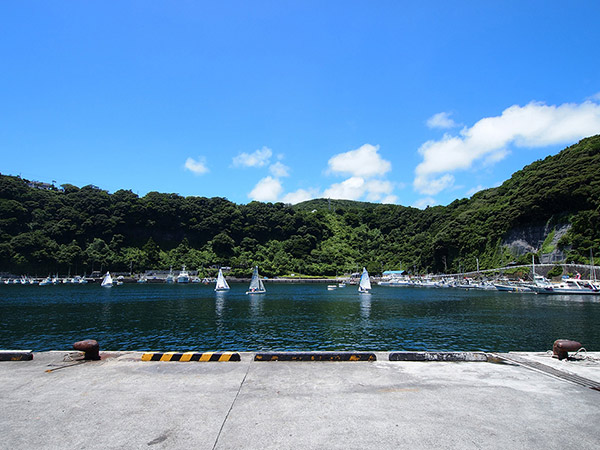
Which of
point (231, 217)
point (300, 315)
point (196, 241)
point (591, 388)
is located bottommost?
point (300, 315)

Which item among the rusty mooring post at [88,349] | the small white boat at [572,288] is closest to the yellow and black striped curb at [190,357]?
the rusty mooring post at [88,349]

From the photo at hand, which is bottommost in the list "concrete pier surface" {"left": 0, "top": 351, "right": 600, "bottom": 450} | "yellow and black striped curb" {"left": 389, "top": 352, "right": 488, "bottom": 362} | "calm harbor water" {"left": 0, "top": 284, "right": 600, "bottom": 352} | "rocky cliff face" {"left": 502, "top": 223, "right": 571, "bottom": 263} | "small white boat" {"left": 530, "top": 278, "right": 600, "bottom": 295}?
"calm harbor water" {"left": 0, "top": 284, "right": 600, "bottom": 352}

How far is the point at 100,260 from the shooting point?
491 ft

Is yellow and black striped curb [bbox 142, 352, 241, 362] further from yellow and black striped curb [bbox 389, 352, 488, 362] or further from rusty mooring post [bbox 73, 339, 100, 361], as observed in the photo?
yellow and black striped curb [bbox 389, 352, 488, 362]

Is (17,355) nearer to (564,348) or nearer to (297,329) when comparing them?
(564,348)

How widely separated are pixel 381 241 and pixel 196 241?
313 feet

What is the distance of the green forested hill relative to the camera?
102625 mm

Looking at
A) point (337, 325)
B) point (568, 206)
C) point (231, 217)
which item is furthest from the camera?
point (231, 217)

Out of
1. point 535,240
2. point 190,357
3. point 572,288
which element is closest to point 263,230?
point 535,240

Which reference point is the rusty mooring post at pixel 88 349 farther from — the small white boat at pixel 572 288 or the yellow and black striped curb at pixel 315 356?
the small white boat at pixel 572 288

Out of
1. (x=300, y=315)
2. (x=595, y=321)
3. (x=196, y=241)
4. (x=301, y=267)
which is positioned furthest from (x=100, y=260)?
(x=595, y=321)

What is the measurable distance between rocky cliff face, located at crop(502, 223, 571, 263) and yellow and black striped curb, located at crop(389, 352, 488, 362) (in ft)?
324

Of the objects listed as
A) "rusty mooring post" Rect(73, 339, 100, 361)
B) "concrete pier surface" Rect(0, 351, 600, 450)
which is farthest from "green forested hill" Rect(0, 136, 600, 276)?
"rusty mooring post" Rect(73, 339, 100, 361)

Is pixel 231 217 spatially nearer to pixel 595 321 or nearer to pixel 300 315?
pixel 300 315
